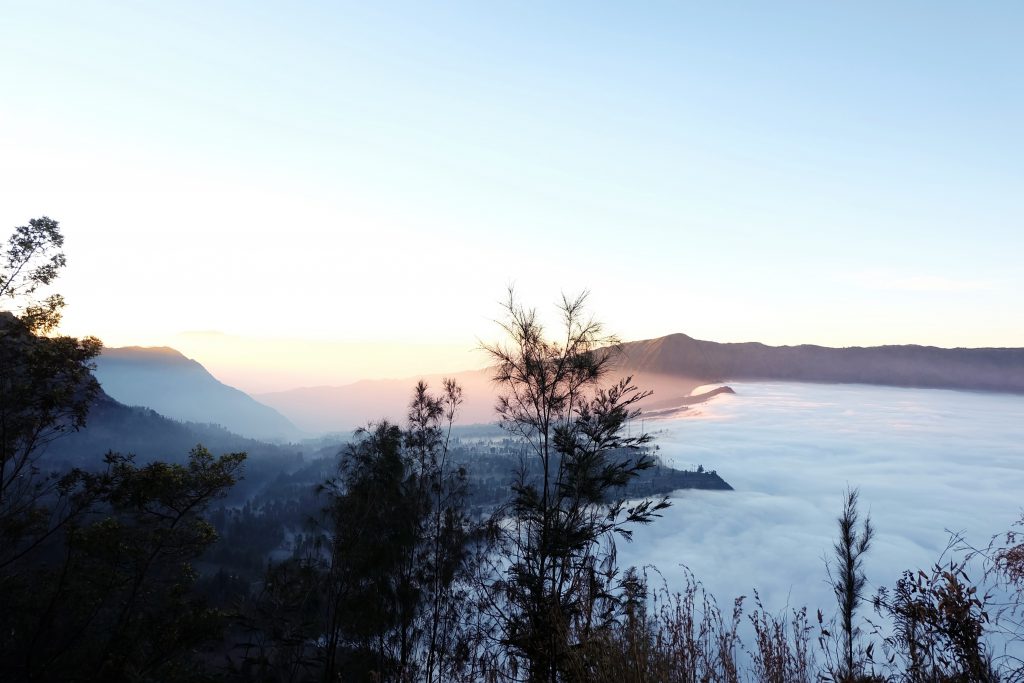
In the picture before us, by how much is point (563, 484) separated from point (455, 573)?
8948mm

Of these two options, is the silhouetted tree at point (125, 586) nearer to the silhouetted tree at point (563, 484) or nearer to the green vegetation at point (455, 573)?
the green vegetation at point (455, 573)

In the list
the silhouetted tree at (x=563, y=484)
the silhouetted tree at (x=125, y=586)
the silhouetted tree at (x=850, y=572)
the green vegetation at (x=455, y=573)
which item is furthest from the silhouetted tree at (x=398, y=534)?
the silhouetted tree at (x=850, y=572)

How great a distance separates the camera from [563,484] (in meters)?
12.4

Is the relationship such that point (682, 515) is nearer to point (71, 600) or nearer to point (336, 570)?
point (336, 570)

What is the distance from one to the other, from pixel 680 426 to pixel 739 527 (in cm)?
3358

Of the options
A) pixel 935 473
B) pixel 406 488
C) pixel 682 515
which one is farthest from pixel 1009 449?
pixel 406 488

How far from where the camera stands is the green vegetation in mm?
5750

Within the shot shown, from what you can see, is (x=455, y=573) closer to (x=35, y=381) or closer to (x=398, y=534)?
(x=398, y=534)

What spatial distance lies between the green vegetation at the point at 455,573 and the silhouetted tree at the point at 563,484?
0.16ft

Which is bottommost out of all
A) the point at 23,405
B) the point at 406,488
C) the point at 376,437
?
the point at 406,488

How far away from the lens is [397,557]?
19516 millimetres

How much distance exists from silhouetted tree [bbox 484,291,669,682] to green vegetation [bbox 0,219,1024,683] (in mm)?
→ 50

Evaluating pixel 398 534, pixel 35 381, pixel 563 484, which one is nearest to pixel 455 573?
pixel 398 534

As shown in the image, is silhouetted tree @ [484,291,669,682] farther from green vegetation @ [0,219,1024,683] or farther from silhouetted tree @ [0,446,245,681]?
silhouetted tree @ [0,446,245,681]
